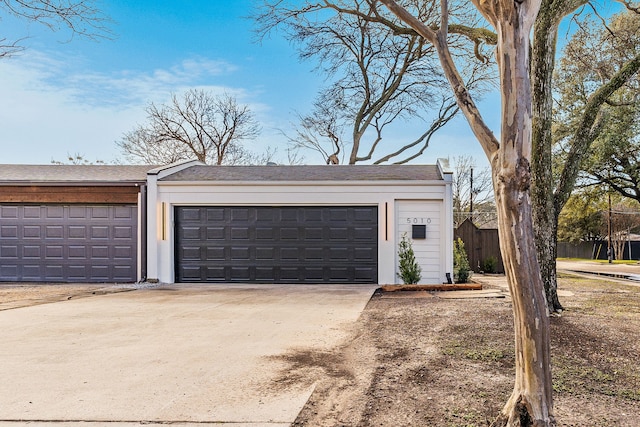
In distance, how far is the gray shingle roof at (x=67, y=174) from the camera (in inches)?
420

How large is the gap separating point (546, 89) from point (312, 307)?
4620 mm

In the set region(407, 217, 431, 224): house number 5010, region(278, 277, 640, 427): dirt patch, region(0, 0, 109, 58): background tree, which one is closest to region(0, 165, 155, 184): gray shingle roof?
region(0, 0, 109, 58): background tree

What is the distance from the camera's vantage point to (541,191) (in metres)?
6.03

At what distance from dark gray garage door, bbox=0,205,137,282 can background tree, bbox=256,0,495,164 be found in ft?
27.0

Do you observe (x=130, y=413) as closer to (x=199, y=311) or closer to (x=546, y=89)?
(x=199, y=311)

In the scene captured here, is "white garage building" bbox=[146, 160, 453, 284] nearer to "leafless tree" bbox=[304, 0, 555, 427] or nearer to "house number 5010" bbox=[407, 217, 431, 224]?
"house number 5010" bbox=[407, 217, 431, 224]

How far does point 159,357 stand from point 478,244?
1197cm

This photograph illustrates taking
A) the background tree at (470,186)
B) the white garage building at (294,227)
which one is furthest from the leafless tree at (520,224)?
the background tree at (470,186)

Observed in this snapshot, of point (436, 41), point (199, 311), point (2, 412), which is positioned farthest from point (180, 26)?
point (2, 412)

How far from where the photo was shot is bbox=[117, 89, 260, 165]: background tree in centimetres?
2331

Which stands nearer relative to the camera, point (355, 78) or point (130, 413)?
point (130, 413)

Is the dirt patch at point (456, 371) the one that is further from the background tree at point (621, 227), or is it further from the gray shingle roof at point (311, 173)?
the background tree at point (621, 227)

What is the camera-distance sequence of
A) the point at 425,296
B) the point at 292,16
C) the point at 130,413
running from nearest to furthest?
the point at 130,413, the point at 425,296, the point at 292,16

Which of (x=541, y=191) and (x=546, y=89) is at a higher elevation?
(x=546, y=89)
